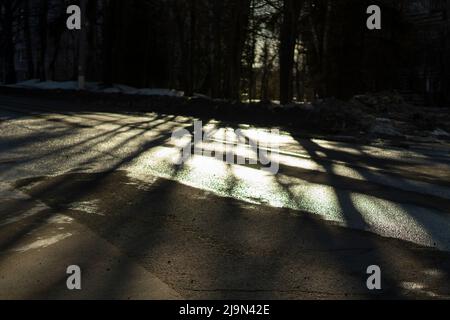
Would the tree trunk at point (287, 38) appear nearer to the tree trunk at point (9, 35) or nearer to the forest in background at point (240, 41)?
the forest in background at point (240, 41)

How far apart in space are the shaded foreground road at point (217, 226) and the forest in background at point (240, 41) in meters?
17.3

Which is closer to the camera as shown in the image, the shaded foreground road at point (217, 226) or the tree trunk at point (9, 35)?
the shaded foreground road at point (217, 226)

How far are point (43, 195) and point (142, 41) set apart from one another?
3937cm

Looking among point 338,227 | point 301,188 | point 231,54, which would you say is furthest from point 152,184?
point 231,54

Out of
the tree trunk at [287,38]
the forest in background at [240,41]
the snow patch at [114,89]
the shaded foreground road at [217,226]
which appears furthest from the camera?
the snow patch at [114,89]

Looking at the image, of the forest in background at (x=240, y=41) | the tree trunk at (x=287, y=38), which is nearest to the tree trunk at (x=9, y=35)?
the forest in background at (x=240, y=41)

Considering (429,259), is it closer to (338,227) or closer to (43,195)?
(338,227)

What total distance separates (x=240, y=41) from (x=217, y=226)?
31577 mm

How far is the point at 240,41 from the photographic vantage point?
36.5 m

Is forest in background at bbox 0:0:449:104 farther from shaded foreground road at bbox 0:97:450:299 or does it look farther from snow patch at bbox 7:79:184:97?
shaded foreground road at bbox 0:97:450:299

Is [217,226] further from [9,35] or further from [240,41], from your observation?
[9,35]

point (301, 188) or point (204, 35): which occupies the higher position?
point (204, 35)

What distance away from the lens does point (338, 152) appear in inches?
468

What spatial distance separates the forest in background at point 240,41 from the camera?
30.9 metres
